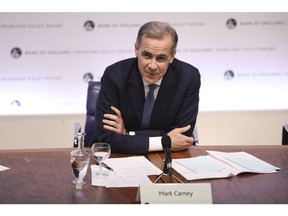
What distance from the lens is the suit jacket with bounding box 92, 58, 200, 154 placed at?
8.36ft

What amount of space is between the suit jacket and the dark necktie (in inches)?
1.2

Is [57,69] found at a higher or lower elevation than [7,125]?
higher

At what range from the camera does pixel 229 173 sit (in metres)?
1.87

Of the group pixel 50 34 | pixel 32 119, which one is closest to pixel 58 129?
pixel 32 119

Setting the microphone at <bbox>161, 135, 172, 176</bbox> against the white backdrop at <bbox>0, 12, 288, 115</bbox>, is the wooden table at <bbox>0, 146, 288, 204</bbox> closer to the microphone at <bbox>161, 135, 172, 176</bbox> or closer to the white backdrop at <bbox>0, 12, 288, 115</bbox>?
the microphone at <bbox>161, 135, 172, 176</bbox>

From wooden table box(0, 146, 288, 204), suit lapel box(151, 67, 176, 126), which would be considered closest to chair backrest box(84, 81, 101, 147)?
suit lapel box(151, 67, 176, 126)

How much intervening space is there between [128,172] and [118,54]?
2.40 meters

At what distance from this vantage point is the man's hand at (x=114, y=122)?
7.97ft

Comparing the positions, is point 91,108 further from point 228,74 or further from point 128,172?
point 228,74

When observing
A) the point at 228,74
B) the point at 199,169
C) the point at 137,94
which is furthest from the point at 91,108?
the point at 228,74

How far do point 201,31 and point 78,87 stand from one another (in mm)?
1348

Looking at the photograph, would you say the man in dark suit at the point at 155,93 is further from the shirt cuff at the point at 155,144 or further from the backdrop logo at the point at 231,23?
the backdrop logo at the point at 231,23
